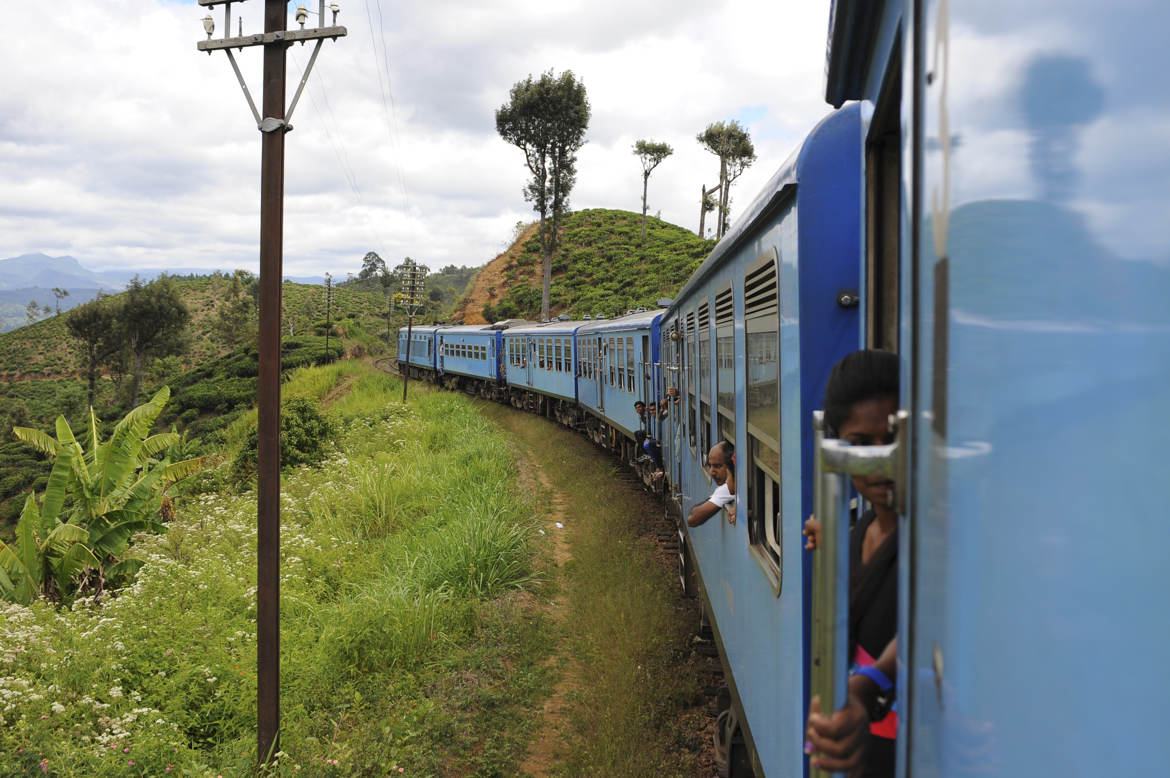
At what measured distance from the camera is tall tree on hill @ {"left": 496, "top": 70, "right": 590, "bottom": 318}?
36688 millimetres

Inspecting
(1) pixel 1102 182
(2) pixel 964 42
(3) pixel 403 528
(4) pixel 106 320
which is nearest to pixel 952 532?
(1) pixel 1102 182

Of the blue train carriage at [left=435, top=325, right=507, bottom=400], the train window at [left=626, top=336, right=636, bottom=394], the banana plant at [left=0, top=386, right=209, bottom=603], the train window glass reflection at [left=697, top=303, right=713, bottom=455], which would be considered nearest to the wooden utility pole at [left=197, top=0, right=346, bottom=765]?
the train window glass reflection at [left=697, top=303, right=713, bottom=455]

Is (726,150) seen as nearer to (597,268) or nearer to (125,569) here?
(597,268)

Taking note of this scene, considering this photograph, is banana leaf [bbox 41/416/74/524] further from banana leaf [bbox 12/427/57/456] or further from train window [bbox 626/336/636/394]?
train window [bbox 626/336/636/394]

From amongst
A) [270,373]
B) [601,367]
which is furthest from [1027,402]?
[601,367]

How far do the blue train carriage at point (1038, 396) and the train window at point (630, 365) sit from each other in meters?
12.1

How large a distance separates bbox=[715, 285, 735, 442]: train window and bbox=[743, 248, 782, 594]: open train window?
1.52 ft

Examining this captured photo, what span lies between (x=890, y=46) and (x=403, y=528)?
10.3m

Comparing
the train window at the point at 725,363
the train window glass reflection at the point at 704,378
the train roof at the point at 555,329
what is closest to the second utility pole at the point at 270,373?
the train window glass reflection at the point at 704,378

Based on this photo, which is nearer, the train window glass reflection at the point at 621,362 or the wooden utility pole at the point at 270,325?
the wooden utility pole at the point at 270,325

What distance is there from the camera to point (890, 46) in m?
1.72

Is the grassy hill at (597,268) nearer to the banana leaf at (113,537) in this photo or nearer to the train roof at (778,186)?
the banana leaf at (113,537)

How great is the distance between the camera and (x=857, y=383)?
5.00 feet

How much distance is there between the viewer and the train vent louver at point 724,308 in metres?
4.21
